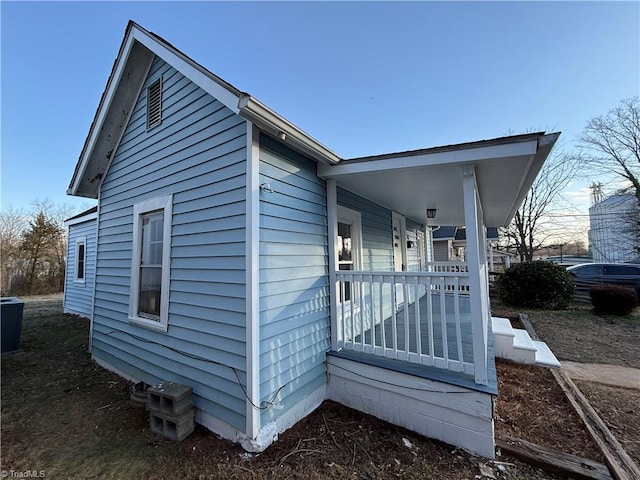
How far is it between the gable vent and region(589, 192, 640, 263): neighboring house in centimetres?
2323

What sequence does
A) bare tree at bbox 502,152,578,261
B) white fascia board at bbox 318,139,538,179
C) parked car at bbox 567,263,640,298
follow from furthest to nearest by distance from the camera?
bare tree at bbox 502,152,578,261 < parked car at bbox 567,263,640,298 < white fascia board at bbox 318,139,538,179

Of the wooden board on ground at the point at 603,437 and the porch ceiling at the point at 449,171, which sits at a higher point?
the porch ceiling at the point at 449,171

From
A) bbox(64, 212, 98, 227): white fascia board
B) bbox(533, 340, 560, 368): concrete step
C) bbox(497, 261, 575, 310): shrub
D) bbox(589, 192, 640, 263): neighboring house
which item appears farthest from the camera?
bbox(589, 192, 640, 263): neighboring house

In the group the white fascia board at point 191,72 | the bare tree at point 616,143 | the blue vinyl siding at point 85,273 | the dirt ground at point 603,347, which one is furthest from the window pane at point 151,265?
the bare tree at point 616,143

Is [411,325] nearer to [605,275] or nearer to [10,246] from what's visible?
[605,275]

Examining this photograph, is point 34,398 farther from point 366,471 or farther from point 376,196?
point 376,196

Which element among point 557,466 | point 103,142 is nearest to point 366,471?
point 557,466

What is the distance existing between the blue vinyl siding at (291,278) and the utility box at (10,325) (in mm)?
5987

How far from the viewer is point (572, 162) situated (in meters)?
18.3

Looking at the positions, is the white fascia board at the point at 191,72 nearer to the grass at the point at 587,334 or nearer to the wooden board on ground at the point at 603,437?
the wooden board on ground at the point at 603,437

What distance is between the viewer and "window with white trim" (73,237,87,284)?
29.2ft

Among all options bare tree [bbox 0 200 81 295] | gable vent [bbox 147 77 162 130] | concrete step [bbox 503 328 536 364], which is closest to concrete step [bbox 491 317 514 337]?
concrete step [bbox 503 328 536 364]

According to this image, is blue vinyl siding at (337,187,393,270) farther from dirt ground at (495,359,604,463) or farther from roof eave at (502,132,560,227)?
dirt ground at (495,359,604,463)

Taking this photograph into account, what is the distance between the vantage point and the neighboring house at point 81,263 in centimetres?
843
